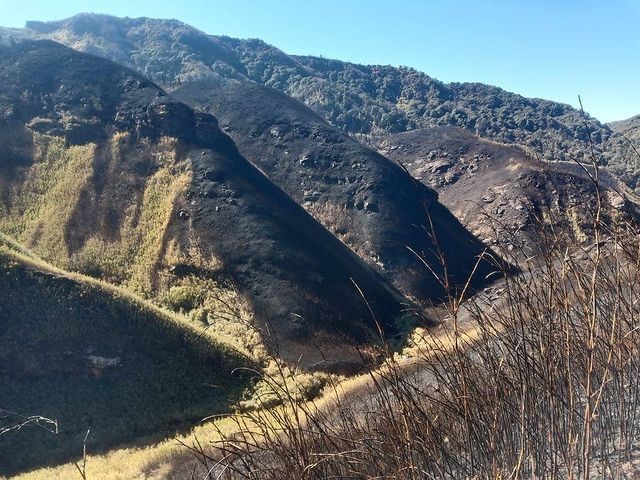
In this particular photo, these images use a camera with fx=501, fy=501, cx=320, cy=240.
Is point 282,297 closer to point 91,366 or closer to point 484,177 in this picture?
point 91,366

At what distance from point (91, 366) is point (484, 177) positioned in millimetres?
55064

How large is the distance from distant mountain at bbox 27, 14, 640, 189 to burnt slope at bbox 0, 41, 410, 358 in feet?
176

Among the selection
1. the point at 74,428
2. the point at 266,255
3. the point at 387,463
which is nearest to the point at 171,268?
the point at 266,255

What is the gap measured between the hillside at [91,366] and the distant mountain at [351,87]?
73978 mm

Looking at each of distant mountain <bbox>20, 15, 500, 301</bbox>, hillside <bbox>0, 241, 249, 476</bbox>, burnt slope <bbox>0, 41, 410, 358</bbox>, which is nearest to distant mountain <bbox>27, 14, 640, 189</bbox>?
distant mountain <bbox>20, 15, 500, 301</bbox>

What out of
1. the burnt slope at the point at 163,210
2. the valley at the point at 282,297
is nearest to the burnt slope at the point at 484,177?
the valley at the point at 282,297

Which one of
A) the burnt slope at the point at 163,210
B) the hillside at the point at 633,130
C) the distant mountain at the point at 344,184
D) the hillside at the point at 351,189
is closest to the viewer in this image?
the burnt slope at the point at 163,210

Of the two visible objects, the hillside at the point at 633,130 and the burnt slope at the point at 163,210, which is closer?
the burnt slope at the point at 163,210

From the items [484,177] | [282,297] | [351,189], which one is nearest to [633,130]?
[484,177]

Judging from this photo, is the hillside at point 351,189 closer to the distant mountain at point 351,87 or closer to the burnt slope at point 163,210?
the burnt slope at point 163,210

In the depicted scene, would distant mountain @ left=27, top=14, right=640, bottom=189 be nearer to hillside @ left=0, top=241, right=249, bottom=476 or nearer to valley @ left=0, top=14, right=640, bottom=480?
valley @ left=0, top=14, right=640, bottom=480

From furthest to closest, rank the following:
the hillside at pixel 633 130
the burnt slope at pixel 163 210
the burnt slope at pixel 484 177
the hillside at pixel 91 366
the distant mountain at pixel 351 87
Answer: the distant mountain at pixel 351 87 < the hillside at pixel 633 130 < the burnt slope at pixel 484 177 < the burnt slope at pixel 163 210 < the hillside at pixel 91 366

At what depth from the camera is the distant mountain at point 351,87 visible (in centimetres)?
10225

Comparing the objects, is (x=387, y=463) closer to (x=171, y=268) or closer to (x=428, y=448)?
(x=428, y=448)
